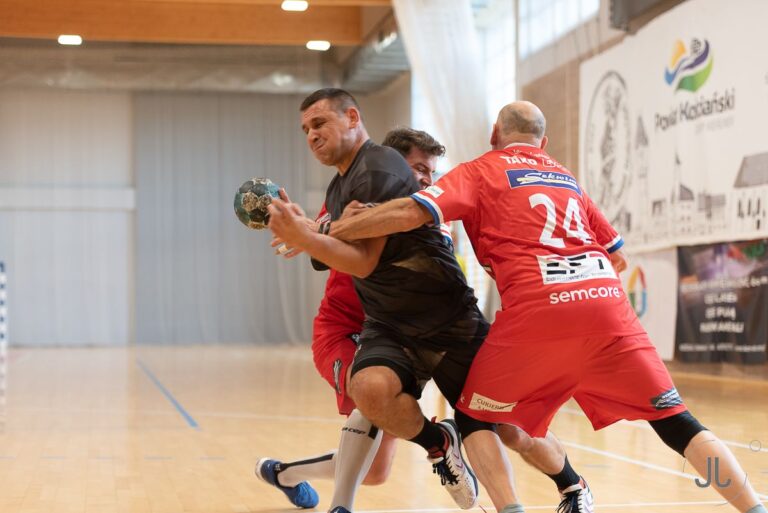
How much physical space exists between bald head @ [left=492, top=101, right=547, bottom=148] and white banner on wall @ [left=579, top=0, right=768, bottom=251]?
6.59m

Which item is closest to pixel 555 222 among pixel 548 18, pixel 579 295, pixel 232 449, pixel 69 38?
pixel 579 295

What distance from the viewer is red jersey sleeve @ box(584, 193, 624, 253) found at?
11.8 ft

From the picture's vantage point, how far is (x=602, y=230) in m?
3.65

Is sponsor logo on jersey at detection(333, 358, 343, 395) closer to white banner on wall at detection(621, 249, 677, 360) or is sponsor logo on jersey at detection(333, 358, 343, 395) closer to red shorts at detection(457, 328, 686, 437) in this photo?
red shorts at detection(457, 328, 686, 437)

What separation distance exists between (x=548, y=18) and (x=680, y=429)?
38.6ft

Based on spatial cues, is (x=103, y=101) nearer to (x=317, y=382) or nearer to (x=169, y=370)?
(x=169, y=370)

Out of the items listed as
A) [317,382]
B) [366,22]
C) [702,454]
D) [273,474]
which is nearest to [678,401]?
[702,454]

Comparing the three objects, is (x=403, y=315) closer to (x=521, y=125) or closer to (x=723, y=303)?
(x=521, y=125)

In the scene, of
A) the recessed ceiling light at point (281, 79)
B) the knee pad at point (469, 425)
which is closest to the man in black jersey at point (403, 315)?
the knee pad at point (469, 425)

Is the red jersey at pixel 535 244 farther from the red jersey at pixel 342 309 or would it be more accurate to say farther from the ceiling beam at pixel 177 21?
the ceiling beam at pixel 177 21

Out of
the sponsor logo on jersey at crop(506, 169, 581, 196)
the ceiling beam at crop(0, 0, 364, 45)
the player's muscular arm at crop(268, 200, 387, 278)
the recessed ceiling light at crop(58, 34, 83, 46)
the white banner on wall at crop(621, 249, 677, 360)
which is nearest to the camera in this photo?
the player's muscular arm at crop(268, 200, 387, 278)

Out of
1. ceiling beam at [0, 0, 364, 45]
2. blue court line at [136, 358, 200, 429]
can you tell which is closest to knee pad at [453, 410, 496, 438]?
blue court line at [136, 358, 200, 429]

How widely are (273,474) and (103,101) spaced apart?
65.1 ft

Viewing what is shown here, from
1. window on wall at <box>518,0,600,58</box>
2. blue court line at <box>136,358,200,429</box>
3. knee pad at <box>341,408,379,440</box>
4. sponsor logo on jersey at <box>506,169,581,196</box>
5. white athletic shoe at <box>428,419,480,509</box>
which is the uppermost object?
window on wall at <box>518,0,600,58</box>
